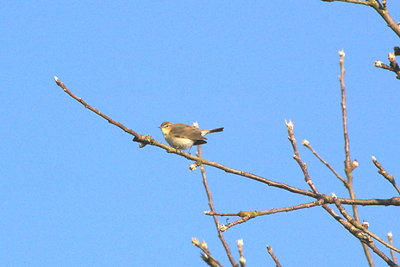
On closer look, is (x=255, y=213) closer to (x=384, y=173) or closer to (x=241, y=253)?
(x=241, y=253)

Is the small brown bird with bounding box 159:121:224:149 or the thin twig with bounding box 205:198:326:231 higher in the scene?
the small brown bird with bounding box 159:121:224:149

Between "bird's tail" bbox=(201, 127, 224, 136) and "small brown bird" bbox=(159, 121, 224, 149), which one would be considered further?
"bird's tail" bbox=(201, 127, 224, 136)

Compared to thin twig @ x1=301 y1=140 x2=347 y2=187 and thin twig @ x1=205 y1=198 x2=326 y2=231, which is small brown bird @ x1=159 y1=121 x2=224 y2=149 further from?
thin twig @ x1=205 y1=198 x2=326 y2=231

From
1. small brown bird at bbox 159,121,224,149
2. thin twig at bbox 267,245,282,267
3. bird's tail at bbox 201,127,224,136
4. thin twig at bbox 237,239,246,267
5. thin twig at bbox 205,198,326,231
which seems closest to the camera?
thin twig at bbox 237,239,246,267

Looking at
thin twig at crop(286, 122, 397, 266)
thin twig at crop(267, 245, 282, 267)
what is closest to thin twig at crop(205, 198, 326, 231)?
thin twig at crop(286, 122, 397, 266)

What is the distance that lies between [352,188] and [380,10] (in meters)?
1.79

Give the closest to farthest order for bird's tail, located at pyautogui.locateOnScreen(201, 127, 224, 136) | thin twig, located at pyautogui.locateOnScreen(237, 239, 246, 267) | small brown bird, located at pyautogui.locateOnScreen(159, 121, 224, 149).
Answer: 1. thin twig, located at pyautogui.locateOnScreen(237, 239, 246, 267)
2. small brown bird, located at pyautogui.locateOnScreen(159, 121, 224, 149)
3. bird's tail, located at pyautogui.locateOnScreen(201, 127, 224, 136)

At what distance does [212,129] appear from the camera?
1353cm

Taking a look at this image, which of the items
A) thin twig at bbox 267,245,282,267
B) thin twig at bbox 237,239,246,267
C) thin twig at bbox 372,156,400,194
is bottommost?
thin twig at bbox 237,239,246,267

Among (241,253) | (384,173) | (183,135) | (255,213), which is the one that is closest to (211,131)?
(183,135)

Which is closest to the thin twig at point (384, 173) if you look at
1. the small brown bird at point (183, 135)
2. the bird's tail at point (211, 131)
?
the small brown bird at point (183, 135)

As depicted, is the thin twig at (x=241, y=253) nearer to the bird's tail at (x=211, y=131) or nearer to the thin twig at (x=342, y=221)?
the thin twig at (x=342, y=221)

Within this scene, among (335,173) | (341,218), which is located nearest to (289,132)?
(335,173)

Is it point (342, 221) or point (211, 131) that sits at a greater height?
point (211, 131)
